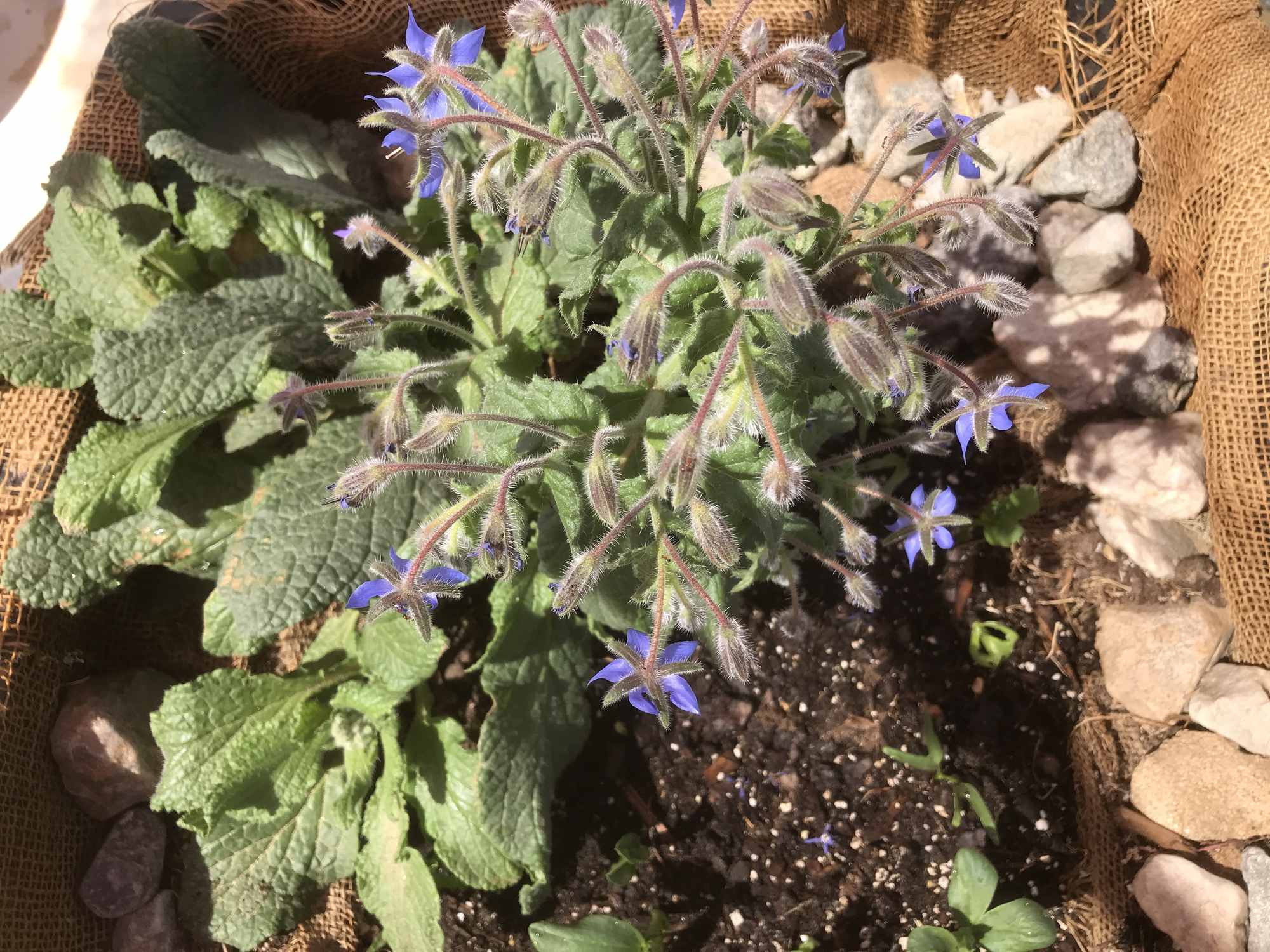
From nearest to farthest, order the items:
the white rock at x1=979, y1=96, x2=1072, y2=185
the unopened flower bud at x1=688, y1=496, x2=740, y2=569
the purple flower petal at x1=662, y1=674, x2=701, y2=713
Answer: the unopened flower bud at x1=688, y1=496, x2=740, y2=569 → the purple flower petal at x1=662, y1=674, x2=701, y2=713 → the white rock at x1=979, y1=96, x2=1072, y2=185

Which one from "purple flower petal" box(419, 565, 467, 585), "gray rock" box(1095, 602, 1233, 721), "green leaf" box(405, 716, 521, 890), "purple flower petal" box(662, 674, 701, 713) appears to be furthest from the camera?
"gray rock" box(1095, 602, 1233, 721)

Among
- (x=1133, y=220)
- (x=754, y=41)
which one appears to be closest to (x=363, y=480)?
(x=754, y=41)

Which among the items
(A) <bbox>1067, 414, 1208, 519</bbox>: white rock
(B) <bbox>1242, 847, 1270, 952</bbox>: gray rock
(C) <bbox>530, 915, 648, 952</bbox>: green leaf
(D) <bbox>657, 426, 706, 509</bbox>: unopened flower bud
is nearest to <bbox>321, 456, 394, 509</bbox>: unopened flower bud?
→ (D) <bbox>657, 426, 706, 509</bbox>: unopened flower bud

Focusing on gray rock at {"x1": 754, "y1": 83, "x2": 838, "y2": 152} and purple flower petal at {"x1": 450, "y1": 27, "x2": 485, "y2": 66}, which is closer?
purple flower petal at {"x1": 450, "y1": 27, "x2": 485, "y2": 66}

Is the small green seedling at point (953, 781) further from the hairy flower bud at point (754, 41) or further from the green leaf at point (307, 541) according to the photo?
the hairy flower bud at point (754, 41)

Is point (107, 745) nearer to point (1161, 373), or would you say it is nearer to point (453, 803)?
point (453, 803)

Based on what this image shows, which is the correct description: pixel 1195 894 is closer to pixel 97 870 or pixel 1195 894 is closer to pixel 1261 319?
pixel 1261 319

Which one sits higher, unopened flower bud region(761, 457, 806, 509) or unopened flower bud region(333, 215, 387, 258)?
unopened flower bud region(333, 215, 387, 258)

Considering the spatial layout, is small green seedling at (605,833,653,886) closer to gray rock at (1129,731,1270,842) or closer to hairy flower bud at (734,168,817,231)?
gray rock at (1129,731,1270,842)
